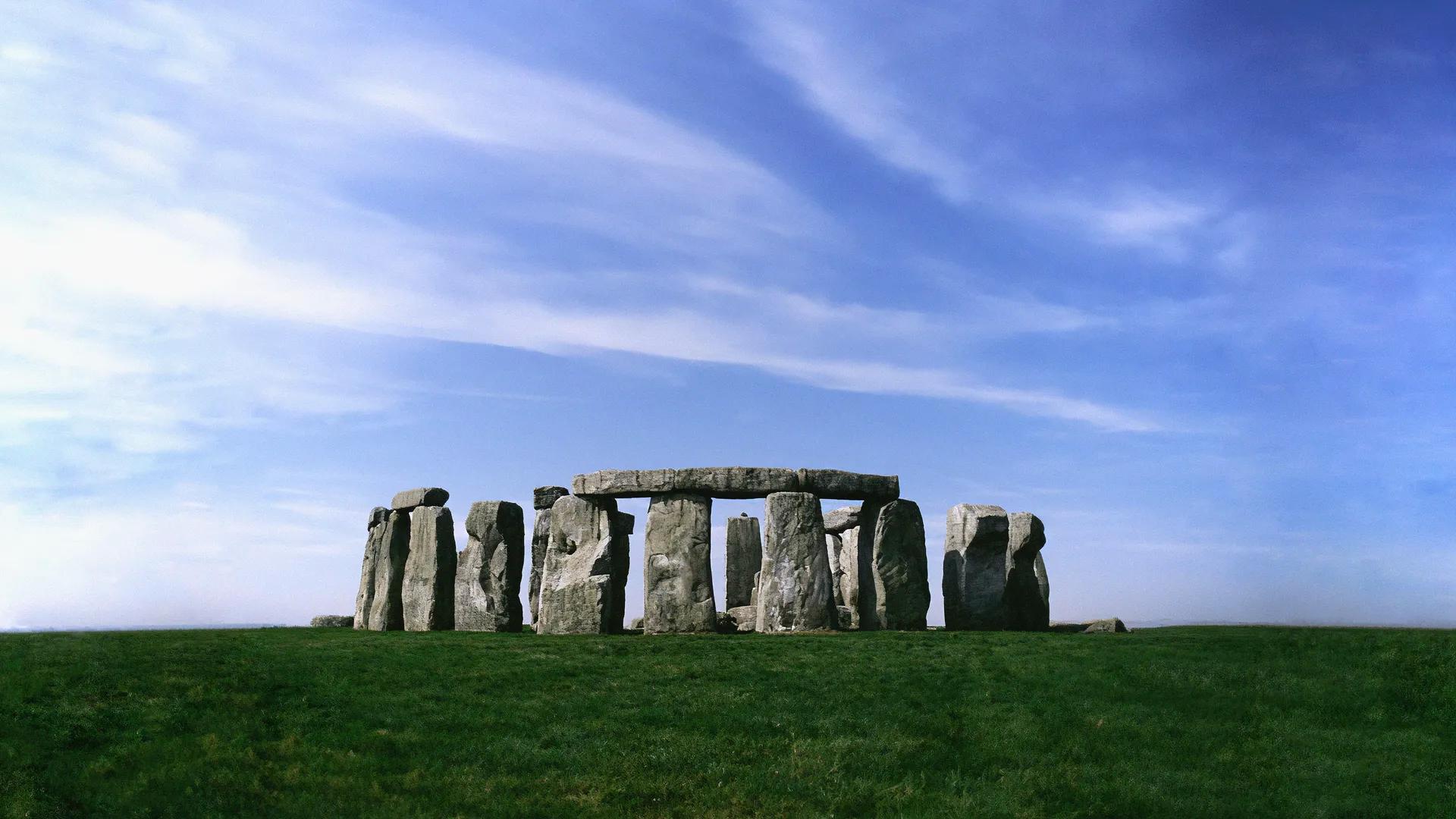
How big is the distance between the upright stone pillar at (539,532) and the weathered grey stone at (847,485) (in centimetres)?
516

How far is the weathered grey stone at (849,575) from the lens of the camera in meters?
21.4

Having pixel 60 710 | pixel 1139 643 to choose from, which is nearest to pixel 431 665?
pixel 60 710

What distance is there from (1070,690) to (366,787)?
25.0ft

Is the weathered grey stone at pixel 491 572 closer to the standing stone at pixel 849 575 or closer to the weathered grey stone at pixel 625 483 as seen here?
the weathered grey stone at pixel 625 483

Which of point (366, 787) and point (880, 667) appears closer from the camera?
point (366, 787)

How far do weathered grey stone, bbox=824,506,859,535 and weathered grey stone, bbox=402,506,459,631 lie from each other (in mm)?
7937

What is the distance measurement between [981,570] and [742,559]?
314 inches

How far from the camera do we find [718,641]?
16.7 m

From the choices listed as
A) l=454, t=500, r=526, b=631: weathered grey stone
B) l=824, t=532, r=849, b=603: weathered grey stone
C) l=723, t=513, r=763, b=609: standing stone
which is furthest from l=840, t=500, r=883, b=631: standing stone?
l=723, t=513, r=763, b=609: standing stone

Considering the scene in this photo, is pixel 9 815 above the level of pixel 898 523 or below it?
below

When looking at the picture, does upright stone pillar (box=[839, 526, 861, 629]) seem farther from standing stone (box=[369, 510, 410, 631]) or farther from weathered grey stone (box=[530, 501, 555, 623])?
standing stone (box=[369, 510, 410, 631])

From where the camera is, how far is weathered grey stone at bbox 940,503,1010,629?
2048 centimetres

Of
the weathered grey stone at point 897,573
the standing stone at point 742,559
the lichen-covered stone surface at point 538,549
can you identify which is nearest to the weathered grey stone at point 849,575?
the weathered grey stone at point 897,573

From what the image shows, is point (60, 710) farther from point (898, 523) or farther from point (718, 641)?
point (898, 523)
